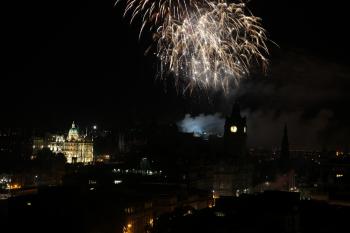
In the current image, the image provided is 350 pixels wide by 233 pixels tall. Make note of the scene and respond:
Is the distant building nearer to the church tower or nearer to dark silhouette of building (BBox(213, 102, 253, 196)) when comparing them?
the church tower

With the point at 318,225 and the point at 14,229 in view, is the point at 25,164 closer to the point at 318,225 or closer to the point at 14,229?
the point at 14,229

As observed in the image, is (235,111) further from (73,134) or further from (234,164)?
(73,134)

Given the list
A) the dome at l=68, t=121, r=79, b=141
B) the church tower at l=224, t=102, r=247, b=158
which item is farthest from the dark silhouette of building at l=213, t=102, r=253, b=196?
the dome at l=68, t=121, r=79, b=141

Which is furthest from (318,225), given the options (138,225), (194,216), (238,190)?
(238,190)

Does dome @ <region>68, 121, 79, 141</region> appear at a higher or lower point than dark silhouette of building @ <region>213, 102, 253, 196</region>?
higher

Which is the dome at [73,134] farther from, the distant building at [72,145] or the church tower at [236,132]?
the church tower at [236,132]
